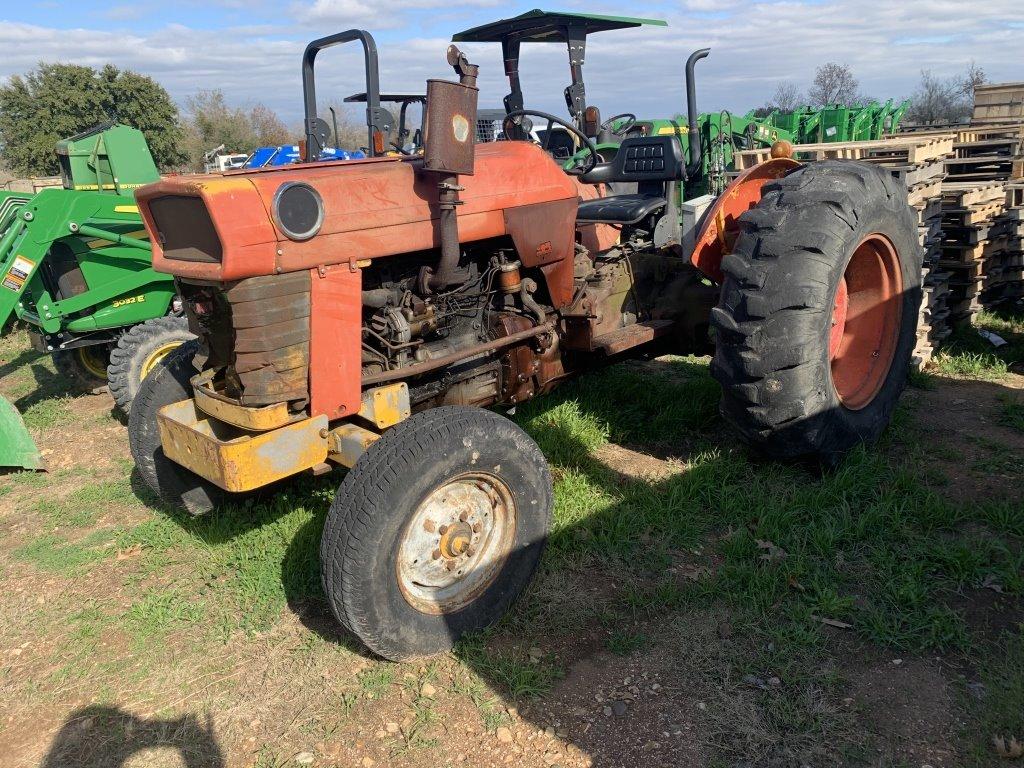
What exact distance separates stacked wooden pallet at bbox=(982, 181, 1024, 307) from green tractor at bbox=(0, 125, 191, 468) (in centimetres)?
599

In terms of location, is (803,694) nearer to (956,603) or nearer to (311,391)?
(956,603)

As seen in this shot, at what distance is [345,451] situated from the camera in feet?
8.83

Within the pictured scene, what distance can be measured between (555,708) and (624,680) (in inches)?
10.0

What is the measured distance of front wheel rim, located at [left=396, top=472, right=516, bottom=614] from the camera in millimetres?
2607

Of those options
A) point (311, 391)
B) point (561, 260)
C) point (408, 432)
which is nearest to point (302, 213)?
point (311, 391)

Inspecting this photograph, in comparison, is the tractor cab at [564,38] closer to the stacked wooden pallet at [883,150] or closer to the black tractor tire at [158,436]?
the stacked wooden pallet at [883,150]

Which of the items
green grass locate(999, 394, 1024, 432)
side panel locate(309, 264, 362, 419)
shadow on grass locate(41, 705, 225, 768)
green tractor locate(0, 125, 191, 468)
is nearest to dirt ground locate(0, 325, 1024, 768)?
shadow on grass locate(41, 705, 225, 768)

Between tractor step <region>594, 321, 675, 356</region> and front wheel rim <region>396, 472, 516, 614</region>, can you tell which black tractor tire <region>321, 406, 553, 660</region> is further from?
tractor step <region>594, 321, 675, 356</region>

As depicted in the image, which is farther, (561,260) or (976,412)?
(976,412)

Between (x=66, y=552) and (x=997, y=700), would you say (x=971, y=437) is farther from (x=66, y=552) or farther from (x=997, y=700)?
(x=66, y=552)

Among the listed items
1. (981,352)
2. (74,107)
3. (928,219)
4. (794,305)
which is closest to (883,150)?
(928,219)

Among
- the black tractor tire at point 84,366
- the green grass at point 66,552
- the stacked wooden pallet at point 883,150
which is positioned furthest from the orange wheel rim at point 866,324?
the black tractor tire at point 84,366

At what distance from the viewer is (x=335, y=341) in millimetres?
2676

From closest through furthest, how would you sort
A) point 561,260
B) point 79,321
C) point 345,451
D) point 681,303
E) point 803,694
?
point 803,694 < point 345,451 < point 561,260 < point 681,303 < point 79,321
